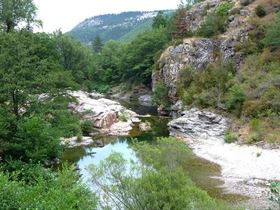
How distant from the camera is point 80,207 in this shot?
1936 centimetres

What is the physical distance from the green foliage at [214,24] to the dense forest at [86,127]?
0.16 metres

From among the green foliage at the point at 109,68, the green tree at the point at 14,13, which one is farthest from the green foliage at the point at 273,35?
the green foliage at the point at 109,68

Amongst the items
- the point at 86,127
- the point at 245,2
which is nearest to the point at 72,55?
the point at 245,2

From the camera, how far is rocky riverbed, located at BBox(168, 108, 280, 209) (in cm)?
3269

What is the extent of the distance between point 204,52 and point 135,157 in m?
45.3

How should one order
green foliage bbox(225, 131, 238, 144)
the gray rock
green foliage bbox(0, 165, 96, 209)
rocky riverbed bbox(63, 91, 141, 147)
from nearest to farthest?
green foliage bbox(0, 165, 96, 209)
green foliage bbox(225, 131, 238, 144)
rocky riverbed bbox(63, 91, 141, 147)
the gray rock

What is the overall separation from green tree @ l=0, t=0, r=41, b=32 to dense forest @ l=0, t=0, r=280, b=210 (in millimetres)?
126

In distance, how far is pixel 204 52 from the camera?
6962 cm

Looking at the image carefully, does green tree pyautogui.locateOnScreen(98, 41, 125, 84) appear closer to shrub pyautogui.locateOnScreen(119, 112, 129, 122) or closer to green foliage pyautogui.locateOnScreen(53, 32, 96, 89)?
green foliage pyautogui.locateOnScreen(53, 32, 96, 89)

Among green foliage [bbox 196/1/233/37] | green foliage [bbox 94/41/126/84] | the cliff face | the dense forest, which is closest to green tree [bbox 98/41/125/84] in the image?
green foliage [bbox 94/41/126/84]

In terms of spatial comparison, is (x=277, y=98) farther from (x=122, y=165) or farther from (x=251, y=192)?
(x=122, y=165)

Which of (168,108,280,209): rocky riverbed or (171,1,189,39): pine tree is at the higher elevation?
(171,1,189,39): pine tree

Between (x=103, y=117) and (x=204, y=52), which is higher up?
(x=204, y=52)

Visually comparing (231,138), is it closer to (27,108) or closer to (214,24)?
(27,108)
